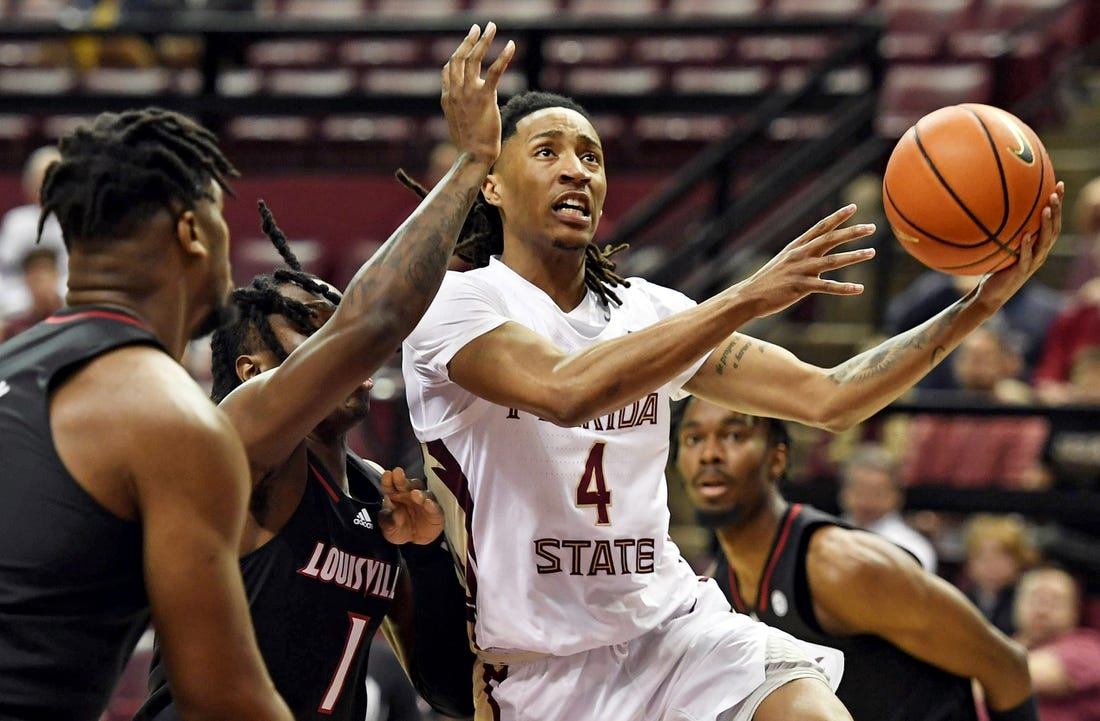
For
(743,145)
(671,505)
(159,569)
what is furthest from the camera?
(671,505)

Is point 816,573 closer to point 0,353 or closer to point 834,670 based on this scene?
point 834,670

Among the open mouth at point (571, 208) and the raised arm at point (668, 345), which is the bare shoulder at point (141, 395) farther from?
the open mouth at point (571, 208)

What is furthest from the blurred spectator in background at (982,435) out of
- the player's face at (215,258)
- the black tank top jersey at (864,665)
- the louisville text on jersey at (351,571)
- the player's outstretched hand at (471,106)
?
the player's face at (215,258)

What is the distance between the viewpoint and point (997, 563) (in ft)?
22.7

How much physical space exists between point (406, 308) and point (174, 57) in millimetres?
8959

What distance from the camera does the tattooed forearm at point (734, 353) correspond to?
3.81 meters

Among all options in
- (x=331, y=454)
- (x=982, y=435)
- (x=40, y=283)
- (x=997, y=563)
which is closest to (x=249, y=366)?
(x=331, y=454)

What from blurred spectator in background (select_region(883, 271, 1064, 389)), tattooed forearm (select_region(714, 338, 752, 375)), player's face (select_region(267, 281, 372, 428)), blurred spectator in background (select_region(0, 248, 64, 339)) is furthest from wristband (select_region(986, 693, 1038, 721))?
blurred spectator in background (select_region(0, 248, 64, 339))

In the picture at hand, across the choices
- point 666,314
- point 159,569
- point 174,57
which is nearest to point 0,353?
point 159,569

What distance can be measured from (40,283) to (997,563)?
14.6 feet

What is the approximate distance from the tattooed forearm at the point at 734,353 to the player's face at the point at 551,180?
1.46 feet

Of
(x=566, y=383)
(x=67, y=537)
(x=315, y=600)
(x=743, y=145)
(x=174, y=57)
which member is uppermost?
(x=174, y=57)

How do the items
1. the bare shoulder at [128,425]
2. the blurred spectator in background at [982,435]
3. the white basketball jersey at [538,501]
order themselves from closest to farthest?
1. the bare shoulder at [128,425]
2. the white basketball jersey at [538,501]
3. the blurred spectator in background at [982,435]

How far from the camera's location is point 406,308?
9.35 feet
